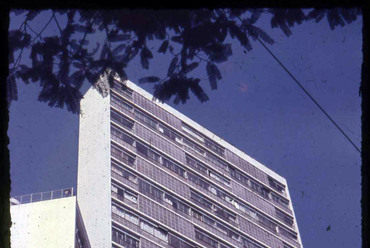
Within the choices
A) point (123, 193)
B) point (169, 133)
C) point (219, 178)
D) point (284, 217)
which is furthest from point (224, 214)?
point (123, 193)

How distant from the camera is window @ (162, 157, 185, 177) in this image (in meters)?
65.3

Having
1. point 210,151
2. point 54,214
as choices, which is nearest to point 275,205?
point 210,151

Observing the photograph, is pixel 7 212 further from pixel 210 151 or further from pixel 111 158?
pixel 210 151

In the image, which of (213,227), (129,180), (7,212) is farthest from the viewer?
(213,227)

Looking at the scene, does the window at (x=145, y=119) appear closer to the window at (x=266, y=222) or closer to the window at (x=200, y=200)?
the window at (x=200, y=200)

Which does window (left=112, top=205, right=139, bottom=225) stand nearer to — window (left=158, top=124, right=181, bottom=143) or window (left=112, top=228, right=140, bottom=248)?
window (left=112, top=228, right=140, bottom=248)

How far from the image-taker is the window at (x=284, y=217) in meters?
76.1

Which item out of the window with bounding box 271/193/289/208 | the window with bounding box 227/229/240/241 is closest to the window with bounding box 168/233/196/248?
the window with bounding box 227/229/240/241

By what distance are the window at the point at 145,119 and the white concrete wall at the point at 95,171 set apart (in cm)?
341

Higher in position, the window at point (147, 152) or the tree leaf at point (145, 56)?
the window at point (147, 152)

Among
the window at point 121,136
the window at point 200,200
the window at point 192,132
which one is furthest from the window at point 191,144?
the window at point 121,136

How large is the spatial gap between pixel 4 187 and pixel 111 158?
5857 centimetres
